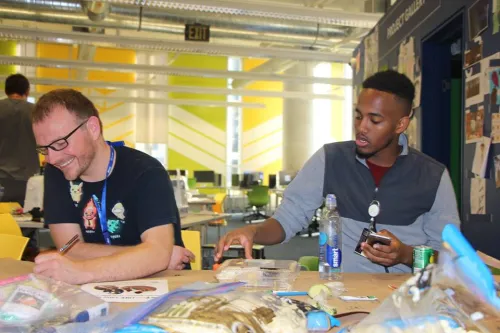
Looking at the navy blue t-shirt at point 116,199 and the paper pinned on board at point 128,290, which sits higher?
the navy blue t-shirt at point 116,199

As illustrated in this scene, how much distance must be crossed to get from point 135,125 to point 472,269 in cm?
1588

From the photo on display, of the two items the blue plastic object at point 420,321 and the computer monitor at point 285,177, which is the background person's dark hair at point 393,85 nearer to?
the blue plastic object at point 420,321

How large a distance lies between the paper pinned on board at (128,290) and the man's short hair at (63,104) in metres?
0.65

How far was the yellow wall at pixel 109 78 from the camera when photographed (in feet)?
49.3

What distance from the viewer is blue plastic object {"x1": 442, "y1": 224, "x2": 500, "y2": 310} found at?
2.51ft

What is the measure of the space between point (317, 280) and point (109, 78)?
15.0 meters

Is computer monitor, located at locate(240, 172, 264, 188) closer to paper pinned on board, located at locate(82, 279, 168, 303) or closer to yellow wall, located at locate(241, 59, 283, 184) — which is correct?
yellow wall, located at locate(241, 59, 283, 184)

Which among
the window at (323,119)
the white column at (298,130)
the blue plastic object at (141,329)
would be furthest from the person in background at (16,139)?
the window at (323,119)

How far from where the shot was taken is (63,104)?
1.90m

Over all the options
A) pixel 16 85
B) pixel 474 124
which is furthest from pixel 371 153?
pixel 16 85

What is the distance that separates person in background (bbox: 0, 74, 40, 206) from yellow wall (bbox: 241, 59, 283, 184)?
12.3 meters

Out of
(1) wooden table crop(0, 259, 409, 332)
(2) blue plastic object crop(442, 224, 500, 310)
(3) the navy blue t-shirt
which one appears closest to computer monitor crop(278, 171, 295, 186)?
(3) the navy blue t-shirt

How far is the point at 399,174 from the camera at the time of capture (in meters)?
2.31

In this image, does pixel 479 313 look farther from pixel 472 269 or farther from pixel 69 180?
pixel 69 180
